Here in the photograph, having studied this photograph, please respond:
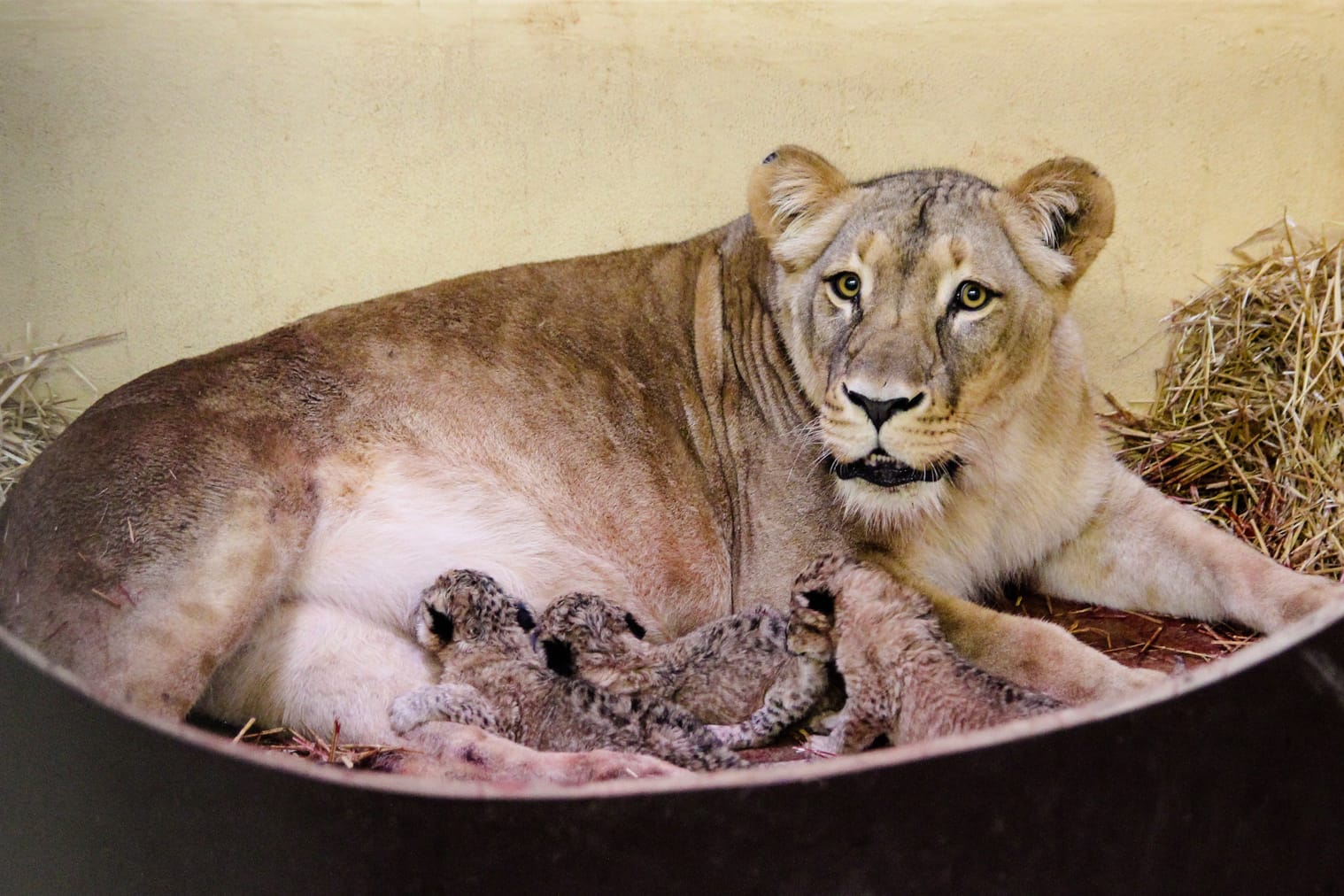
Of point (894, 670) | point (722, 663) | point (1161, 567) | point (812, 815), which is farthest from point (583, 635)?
point (1161, 567)

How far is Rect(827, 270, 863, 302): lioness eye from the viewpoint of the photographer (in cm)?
315

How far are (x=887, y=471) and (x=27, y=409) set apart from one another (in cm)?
190

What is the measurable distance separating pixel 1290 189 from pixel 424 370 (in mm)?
2536

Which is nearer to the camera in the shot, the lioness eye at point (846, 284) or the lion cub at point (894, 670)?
the lion cub at point (894, 670)

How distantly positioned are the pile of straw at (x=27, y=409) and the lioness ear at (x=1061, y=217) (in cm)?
224

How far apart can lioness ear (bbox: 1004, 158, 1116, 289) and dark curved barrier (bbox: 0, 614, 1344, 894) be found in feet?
4.94

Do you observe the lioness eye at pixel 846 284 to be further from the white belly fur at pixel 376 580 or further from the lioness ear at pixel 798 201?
the white belly fur at pixel 376 580

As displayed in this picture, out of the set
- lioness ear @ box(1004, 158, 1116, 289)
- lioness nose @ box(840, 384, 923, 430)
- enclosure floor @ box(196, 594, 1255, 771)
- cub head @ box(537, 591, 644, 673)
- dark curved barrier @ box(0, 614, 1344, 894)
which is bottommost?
enclosure floor @ box(196, 594, 1255, 771)

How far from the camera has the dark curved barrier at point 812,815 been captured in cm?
174

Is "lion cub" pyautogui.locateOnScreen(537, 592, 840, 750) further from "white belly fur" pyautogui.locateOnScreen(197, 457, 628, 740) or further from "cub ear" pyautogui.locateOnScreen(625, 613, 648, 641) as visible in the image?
"white belly fur" pyautogui.locateOnScreen(197, 457, 628, 740)

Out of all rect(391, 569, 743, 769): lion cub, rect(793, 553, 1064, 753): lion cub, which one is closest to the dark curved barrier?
rect(793, 553, 1064, 753): lion cub

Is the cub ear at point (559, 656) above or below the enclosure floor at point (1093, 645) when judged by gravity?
above

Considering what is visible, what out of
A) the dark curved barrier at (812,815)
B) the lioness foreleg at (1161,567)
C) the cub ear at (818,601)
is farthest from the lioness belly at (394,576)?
the lioness foreleg at (1161,567)

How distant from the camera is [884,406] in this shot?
2.87m
